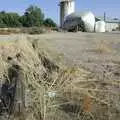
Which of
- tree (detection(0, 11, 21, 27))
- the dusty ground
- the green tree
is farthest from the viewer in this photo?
the green tree

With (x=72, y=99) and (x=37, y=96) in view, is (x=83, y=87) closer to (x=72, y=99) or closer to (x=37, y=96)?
(x=72, y=99)

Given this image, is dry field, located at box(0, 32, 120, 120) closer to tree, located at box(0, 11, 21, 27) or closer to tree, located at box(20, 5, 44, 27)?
tree, located at box(20, 5, 44, 27)

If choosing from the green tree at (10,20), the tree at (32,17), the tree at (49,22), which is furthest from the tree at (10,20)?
the tree at (49,22)

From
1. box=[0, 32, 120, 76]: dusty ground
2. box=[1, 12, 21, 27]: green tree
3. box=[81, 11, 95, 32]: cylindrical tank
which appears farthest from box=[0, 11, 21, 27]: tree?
box=[0, 32, 120, 76]: dusty ground

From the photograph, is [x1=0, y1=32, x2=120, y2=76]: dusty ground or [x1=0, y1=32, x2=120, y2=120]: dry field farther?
[x1=0, y1=32, x2=120, y2=76]: dusty ground

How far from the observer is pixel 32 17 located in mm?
106438

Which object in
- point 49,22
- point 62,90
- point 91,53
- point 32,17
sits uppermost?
point 62,90

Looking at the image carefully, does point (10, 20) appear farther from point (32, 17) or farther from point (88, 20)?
point (88, 20)

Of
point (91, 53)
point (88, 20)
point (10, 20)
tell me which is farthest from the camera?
point (10, 20)

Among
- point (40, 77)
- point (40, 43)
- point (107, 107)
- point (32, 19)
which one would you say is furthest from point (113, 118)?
point (32, 19)

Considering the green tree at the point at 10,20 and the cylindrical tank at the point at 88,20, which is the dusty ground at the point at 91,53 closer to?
the cylindrical tank at the point at 88,20

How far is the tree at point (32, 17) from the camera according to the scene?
348ft

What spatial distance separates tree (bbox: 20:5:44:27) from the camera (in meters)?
106

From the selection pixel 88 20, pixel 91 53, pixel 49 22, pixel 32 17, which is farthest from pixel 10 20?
pixel 91 53
